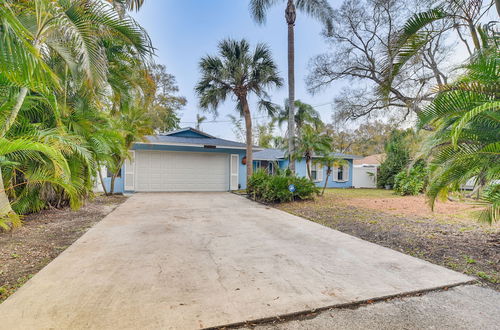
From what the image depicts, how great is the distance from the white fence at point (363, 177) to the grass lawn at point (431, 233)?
11022 millimetres

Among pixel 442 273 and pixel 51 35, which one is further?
pixel 51 35

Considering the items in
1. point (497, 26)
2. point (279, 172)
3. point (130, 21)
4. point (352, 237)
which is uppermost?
point (130, 21)

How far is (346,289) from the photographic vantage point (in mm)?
2562

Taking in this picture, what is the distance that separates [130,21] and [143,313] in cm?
491

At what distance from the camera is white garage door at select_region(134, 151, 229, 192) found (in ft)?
40.9

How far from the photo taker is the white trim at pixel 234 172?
13.9 m

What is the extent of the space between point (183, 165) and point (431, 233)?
10.8 m

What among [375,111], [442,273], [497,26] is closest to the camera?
[442,273]

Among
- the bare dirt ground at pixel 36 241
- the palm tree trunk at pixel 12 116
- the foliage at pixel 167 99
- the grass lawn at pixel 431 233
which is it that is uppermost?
the foliage at pixel 167 99

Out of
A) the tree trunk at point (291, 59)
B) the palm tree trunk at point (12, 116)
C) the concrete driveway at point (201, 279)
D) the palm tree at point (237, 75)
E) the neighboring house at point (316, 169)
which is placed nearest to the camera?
the concrete driveway at point (201, 279)

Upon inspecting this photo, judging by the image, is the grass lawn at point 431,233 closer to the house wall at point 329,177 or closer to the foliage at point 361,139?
the house wall at point 329,177

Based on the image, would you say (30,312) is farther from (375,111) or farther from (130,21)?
(375,111)

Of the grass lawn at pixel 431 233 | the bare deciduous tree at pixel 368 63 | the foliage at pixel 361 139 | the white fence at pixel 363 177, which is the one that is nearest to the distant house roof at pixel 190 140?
Answer: the bare deciduous tree at pixel 368 63

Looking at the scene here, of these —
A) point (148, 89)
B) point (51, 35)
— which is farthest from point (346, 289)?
point (148, 89)
